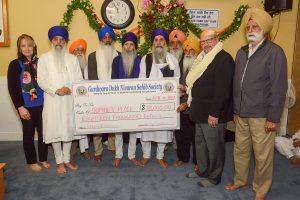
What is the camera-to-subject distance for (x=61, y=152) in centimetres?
386

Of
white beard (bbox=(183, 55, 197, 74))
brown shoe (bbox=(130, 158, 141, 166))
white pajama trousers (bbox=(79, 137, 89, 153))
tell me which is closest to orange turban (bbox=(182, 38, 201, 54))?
white beard (bbox=(183, 55, 197, 74))

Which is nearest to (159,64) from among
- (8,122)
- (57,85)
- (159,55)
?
(159,55)

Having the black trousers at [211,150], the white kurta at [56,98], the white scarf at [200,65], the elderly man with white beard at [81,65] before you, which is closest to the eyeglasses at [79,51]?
the elderly man with white beard at [81,65]

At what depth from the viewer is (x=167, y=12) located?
479 centimetres

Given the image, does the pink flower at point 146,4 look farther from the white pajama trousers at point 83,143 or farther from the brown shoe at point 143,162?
the brown shoe at point 143,162

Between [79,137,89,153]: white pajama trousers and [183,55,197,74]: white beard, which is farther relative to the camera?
[79,137,89,153]: white pajama trousers

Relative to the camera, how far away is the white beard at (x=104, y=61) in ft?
13.1

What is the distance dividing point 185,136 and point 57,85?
172cm

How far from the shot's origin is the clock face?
16.2 ft

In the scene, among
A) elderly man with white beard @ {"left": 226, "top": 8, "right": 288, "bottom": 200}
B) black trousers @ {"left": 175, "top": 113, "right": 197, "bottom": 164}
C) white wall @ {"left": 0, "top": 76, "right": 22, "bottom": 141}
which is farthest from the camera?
white wall @ {"left": 0, "top": 76, "right": 22, "bottom": 141}

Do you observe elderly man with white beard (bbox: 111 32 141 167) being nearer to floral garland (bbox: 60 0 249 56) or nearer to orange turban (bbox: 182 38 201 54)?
orange turban (bbox: 182 38 201 54)

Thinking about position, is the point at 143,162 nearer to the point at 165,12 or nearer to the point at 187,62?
the point at 187,62

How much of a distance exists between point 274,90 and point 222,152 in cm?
94

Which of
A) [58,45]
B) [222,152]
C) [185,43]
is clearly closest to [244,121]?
[222,152]
